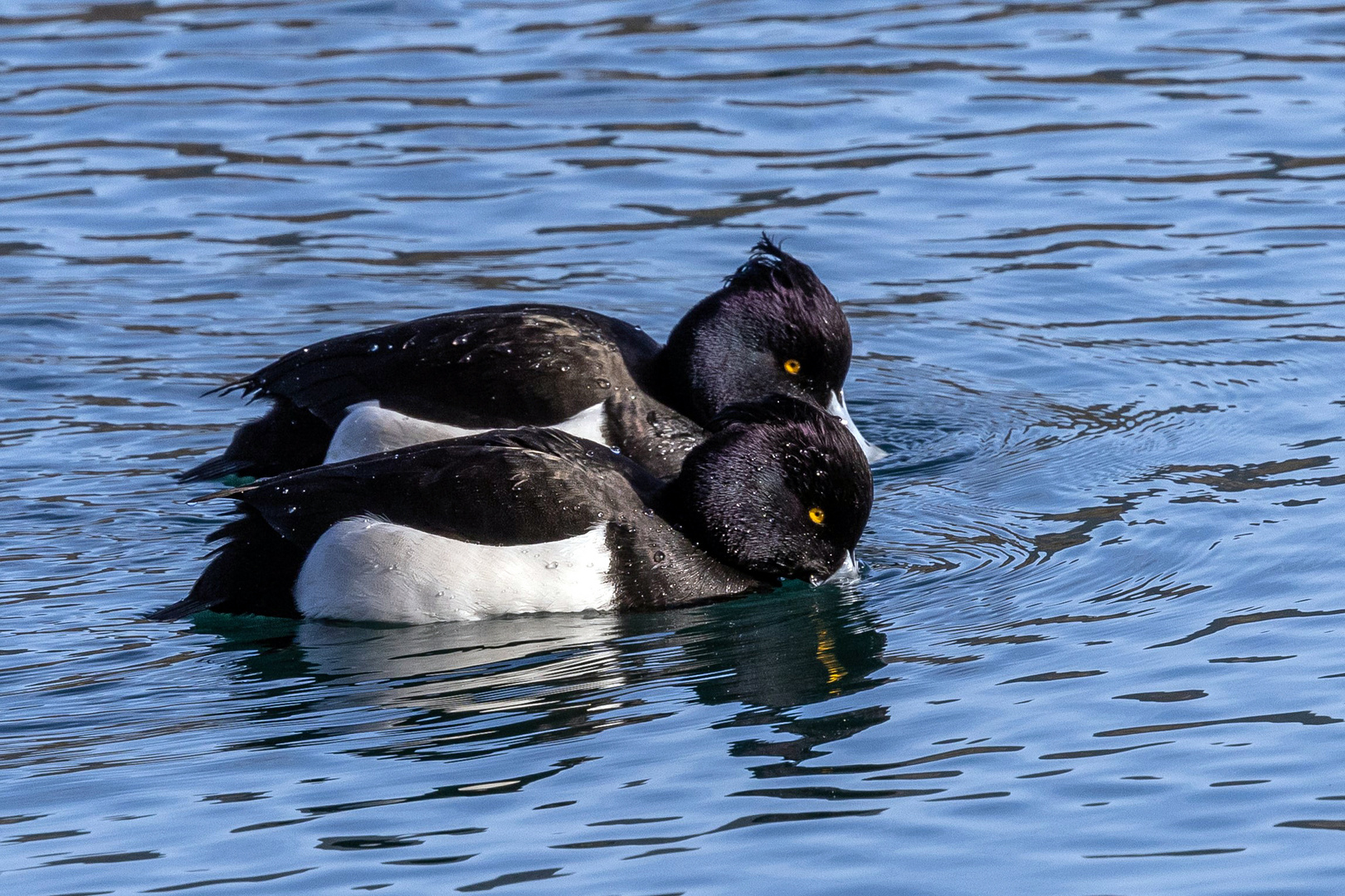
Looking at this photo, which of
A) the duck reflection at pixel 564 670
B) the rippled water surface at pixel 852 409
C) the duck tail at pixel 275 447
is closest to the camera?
the rippled water surface at pixel 852 409

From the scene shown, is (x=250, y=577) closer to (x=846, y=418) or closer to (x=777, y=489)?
(x=777, y=489)

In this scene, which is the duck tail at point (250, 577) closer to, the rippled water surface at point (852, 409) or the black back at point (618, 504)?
the black back at point (618, 504)

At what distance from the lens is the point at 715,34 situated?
16.6m

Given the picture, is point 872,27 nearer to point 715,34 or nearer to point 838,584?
point 715,34

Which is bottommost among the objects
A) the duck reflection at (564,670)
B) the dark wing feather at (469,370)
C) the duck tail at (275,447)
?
the duck reflection at (564,670)

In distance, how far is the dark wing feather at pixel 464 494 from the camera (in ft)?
24.5

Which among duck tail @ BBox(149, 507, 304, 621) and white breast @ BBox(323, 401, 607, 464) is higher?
white breast @ BBox(323, 401, 607, 464)

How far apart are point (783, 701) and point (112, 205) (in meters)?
8.15

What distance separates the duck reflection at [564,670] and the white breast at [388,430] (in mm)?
1494

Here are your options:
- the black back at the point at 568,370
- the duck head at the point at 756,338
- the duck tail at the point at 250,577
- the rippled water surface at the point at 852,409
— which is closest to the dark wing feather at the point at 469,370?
the black back at the point at 568,370

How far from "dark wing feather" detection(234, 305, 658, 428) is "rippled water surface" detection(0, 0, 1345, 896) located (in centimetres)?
82

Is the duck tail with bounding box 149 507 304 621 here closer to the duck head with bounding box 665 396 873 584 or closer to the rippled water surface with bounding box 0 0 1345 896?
the rippled water surface with bounding box 0 0 1345 896

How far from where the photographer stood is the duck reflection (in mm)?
6547

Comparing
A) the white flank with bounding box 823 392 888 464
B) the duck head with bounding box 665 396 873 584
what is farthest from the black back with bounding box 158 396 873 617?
the white flank with bounding box 823 392 888 464
